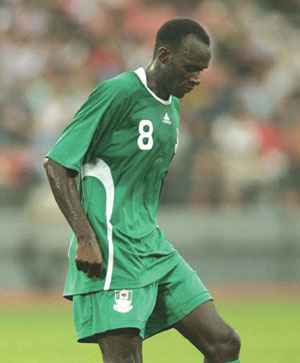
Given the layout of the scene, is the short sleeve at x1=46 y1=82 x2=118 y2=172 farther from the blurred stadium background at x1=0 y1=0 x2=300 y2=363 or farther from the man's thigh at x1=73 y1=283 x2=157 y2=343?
the blurred stadium background at x1=0 y1=0 x2=300 y2=363

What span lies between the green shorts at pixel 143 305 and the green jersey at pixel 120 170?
5 centimetres

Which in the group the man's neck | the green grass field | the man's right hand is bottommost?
the green grass field

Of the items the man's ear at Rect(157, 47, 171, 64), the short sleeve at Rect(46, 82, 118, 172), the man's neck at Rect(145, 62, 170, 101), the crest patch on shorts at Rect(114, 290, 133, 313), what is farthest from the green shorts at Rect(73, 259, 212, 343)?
the man's ear at Rect(157, 47, 171, 64)

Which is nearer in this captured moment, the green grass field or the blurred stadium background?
the green grass field

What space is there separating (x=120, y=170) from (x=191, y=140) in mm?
9019

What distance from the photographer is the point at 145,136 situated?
201 inches

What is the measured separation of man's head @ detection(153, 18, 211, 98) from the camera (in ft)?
16.6

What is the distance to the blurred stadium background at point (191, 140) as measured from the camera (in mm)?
13750

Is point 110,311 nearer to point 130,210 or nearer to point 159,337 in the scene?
point 130,210

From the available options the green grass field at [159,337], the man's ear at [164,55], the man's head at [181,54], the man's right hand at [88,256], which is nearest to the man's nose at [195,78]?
the man's head at [181,54]

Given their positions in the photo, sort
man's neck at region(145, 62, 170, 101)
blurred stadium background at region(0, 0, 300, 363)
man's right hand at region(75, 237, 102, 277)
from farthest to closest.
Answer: blurred stadium background at region(0, 0, 300, 363)
man's neck at region(145, 62, 170, 101)
man's right hand at region(75, 237, 102, 277)

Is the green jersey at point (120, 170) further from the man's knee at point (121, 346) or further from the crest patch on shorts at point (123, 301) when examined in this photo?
the man's knee at point (121, 346)

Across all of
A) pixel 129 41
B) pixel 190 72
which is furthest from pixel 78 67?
pixel 190 72

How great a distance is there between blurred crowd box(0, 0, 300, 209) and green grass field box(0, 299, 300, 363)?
6.69 feet
